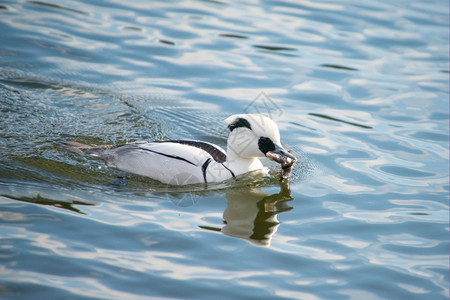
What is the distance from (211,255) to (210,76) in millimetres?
6547

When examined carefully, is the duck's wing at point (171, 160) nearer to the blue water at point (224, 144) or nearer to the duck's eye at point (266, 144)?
the blue water at point (224, 144)

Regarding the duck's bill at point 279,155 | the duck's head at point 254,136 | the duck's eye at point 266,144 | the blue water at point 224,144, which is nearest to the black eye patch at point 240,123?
the duck's head at point 254,136

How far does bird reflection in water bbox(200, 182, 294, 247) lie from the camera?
7.32m

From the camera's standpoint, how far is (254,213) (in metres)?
7.95

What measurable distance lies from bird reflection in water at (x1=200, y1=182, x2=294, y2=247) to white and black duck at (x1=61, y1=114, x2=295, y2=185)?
40 cm

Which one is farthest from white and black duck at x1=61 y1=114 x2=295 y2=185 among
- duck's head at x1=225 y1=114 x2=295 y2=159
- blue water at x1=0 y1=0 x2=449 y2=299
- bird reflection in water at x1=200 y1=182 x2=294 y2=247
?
bird reflection in water at x1=200 y1=182 x2=294 y2=247

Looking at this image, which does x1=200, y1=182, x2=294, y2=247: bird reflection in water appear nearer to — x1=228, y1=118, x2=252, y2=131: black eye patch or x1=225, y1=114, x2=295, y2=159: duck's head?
x1=225, y1=114, x2=295, y2=159: duck's head

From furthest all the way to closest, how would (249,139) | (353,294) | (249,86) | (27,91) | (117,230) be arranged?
(249,86), (27,91), (249,139), (117,230), (353,294)

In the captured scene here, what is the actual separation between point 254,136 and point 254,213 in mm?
1106

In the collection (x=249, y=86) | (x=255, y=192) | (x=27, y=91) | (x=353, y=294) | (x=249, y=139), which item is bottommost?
(x=353, y=294)

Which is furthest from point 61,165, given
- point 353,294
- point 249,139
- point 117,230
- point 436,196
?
point 436,196

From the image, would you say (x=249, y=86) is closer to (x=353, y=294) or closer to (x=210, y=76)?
(x=210, y=76)

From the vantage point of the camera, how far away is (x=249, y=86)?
40.4 feet

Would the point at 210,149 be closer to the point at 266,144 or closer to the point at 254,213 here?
the point at 266,144
